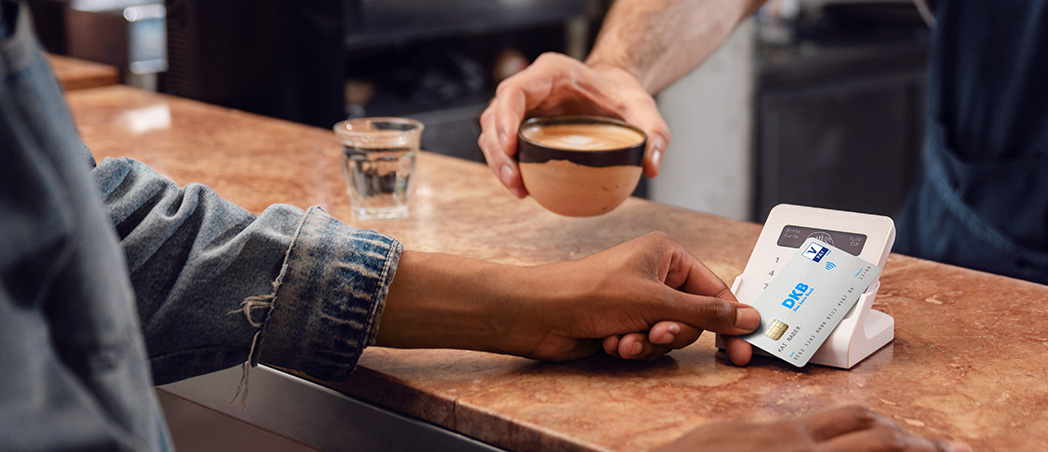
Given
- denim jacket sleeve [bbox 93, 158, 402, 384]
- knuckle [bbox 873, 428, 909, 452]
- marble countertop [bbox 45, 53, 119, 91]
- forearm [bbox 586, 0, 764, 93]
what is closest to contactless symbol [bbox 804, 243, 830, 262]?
knuckle [bbox 873, 428, 909, 452]

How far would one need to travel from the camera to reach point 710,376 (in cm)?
76

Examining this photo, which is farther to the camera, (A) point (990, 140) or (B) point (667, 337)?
(A) point (990, 140)

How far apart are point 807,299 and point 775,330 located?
43mm

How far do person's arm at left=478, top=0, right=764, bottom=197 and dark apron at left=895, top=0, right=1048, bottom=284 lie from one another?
0.35m

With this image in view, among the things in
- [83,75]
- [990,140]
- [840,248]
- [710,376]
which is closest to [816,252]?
[840,248]

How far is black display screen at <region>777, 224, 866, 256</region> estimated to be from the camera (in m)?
0.83

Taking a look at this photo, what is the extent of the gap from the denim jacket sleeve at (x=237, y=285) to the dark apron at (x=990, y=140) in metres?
0.99

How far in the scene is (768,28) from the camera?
135 inches

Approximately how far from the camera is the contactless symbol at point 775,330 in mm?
771

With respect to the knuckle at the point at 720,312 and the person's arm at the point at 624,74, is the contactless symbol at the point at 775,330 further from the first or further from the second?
the person's arm at the point at 624,74

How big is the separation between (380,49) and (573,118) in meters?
1.69

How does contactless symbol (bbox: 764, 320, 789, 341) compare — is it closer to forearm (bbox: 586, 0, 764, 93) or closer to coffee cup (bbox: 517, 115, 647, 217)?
coffee cup (bbox: 517, 115, 647, 217)

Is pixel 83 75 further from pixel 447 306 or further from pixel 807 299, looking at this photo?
pixel 807 299

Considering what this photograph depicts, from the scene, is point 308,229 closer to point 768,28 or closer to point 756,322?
point 756,322
